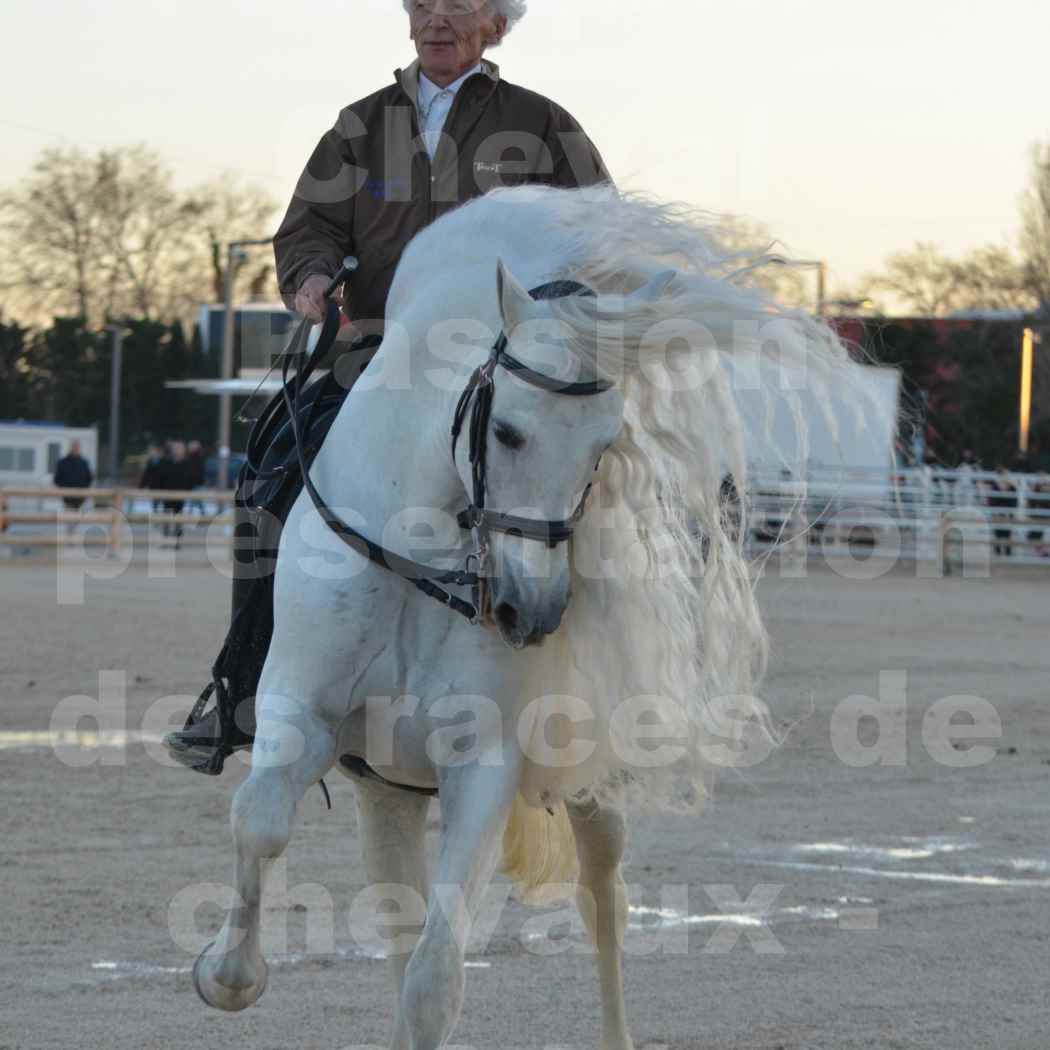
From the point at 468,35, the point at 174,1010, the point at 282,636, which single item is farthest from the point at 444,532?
the point at 174,1010

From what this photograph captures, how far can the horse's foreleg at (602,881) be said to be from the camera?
612 cm

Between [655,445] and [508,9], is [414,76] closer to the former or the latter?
[508,9]

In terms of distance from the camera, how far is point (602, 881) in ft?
20.4

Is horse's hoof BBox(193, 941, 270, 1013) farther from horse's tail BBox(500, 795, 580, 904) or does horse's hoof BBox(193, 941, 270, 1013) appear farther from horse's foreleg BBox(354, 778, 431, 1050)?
horse's tail BBox(500, 795, 580, 904)

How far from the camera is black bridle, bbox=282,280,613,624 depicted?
4.59 meters

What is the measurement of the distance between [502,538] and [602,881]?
200 centimetres

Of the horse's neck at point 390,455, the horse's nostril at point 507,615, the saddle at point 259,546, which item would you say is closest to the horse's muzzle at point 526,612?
the horse's nostril at point 507,615

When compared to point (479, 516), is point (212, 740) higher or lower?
lower

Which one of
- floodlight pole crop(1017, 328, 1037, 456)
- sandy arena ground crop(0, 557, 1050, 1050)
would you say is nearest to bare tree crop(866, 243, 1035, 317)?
floodlight pole crop(1017, 328, 1037, 456)

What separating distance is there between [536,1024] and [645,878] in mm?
2330

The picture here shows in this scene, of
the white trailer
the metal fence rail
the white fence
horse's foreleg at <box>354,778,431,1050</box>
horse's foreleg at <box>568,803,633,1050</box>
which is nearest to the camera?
horse's foreleg at <box>354,778,431,1050</box>

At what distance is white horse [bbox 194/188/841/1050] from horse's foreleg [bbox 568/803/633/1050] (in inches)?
25.3

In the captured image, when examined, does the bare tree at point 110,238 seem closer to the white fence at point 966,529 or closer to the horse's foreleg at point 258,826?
the white fence at point 966,529

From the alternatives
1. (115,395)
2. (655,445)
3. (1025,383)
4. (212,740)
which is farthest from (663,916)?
(115,395)
